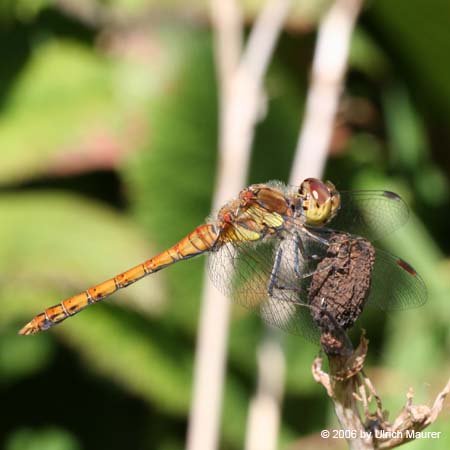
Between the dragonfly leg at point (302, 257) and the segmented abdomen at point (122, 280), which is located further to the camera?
the segmented abdomen at point (122, 280)

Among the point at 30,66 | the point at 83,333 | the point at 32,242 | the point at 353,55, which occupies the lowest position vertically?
the point at 83,333

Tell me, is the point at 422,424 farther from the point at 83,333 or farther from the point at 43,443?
the point at 43,443

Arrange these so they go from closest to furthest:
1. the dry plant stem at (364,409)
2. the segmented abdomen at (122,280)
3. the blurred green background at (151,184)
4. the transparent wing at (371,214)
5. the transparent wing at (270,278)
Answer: the dry plant stem at (364,409), the transparent wing at (270,278), the transparent wing at (371,214), the segmented abdomen at (122,280), the blurred green background at (151,184)

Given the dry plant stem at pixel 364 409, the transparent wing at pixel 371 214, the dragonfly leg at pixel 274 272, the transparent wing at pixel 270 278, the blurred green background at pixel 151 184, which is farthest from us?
the blurred green background at pixel 151 184

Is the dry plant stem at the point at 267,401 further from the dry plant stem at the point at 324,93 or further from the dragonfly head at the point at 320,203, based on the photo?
the dragonfly head at the point at 320,203

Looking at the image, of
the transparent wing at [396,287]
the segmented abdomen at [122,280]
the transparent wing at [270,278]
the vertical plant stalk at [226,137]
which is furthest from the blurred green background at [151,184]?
the transparent wing at [396,287]

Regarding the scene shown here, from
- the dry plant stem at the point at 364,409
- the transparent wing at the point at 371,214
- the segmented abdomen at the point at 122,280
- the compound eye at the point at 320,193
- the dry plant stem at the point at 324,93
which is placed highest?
the dry plant stem at the point at 324,93

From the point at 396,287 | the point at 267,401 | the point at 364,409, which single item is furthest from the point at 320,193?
the point at 267,401

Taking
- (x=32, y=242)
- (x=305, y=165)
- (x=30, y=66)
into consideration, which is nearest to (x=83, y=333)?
(x=32, y=242)

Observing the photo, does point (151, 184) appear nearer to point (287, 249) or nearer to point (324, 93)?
point (324, 93)
